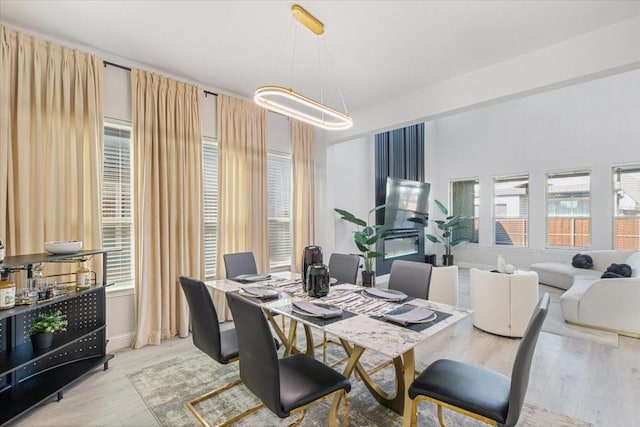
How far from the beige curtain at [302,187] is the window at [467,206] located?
4748 mm

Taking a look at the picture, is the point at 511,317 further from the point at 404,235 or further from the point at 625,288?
the point at 404,235

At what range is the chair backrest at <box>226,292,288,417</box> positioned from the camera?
143 centimetres

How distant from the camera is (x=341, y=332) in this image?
1.60 metres

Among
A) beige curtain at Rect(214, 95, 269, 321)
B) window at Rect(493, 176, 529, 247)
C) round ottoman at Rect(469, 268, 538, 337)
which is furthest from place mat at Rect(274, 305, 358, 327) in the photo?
window at Rect(493, 176, 529, 247)

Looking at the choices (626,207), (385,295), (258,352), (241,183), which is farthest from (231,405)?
(626,207)

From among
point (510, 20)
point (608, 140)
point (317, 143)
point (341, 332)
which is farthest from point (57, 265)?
point (608, 140)

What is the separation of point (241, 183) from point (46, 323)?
2372 millimetres

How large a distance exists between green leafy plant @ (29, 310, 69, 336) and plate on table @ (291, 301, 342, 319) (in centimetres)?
184

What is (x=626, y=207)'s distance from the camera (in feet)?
18.9

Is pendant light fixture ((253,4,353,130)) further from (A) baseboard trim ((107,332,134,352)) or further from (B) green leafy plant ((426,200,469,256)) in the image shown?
(B) green leafy plant ((426,200,469,256))

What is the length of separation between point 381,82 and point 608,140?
5.29 metres

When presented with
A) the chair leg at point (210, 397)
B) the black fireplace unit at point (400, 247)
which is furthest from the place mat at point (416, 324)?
the black fireplace unit at point (400, 247)

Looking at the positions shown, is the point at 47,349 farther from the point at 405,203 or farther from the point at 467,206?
the point at 467,206

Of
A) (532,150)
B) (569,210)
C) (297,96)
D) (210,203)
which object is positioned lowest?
(569,210)
